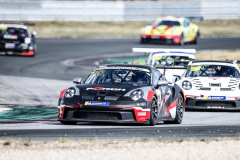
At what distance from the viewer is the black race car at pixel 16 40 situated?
78.1 feet

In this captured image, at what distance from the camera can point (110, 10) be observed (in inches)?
1528

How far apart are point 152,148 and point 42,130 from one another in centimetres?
247

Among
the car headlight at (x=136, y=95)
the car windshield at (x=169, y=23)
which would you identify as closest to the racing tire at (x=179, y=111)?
the car headlight at (x=136, y=95)

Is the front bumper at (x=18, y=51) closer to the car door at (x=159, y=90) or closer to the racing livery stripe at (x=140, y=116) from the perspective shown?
the car door at (x=159, y=90)

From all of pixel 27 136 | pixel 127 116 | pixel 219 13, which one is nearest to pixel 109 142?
pixel 27 136

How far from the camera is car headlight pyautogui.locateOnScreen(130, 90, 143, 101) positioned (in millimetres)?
9438

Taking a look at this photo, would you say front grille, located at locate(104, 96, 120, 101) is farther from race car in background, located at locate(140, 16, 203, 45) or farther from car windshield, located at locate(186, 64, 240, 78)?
race car in background, located at locate(140, 16, 203, 45)

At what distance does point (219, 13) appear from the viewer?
131 ft

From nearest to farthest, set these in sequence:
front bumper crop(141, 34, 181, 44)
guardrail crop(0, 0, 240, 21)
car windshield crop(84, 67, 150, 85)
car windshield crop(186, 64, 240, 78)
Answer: car windshield crop(84, 67, 150, 85) → car windshield crop(186, 64, 240, 78) → front bumper crop(141, 34, 181, 44) → guardrail crop(0, 0, 240, 21)

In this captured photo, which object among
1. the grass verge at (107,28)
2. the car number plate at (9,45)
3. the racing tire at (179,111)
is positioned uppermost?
the racing tire at (179,111)

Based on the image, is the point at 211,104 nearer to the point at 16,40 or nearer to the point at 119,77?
the point at 119,77

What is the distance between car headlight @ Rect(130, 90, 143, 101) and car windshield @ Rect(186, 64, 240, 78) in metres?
4.20

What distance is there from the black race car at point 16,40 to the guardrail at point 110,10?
513 inches

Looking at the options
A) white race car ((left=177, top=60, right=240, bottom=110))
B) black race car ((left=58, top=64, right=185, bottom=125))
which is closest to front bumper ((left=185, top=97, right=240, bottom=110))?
white race car ((left=177, top=60, right=240, bottom=110))
